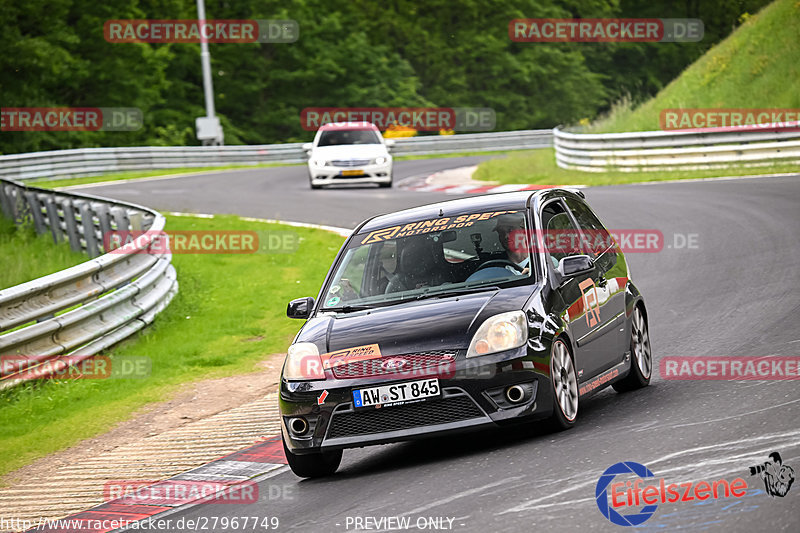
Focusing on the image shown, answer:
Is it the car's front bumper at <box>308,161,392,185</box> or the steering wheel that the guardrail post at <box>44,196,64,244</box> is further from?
the steering wheel

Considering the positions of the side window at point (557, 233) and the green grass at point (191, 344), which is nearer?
the side window at point (557, 233)

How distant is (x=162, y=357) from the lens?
12273mm

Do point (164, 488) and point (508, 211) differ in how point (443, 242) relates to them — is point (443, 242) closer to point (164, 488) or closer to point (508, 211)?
point (508, 211)

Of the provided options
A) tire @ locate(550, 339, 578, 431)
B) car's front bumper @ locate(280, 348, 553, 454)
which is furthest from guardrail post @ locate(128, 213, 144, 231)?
tire @ locate(550, 339, 578, 431)

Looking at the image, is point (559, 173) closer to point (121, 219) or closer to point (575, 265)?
point (121, 219)

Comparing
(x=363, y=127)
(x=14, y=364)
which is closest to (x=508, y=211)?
(x=14, y=364)

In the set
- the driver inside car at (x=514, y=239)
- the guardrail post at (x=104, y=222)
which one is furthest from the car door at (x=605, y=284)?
the guardrail post at (x=104, y=222)

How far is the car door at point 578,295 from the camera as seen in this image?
7.88 metres

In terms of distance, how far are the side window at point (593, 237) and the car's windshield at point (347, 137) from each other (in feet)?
68.6

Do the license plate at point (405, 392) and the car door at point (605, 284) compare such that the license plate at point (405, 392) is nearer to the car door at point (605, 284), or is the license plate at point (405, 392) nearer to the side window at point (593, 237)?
the car door at point (605, 284)

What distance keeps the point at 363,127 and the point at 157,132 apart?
25.3m

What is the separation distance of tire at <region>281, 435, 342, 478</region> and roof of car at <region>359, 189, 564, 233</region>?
190cm

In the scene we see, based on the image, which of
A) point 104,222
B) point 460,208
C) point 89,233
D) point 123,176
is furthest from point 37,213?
point 123,176

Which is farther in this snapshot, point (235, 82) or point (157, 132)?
point (235, 82)
